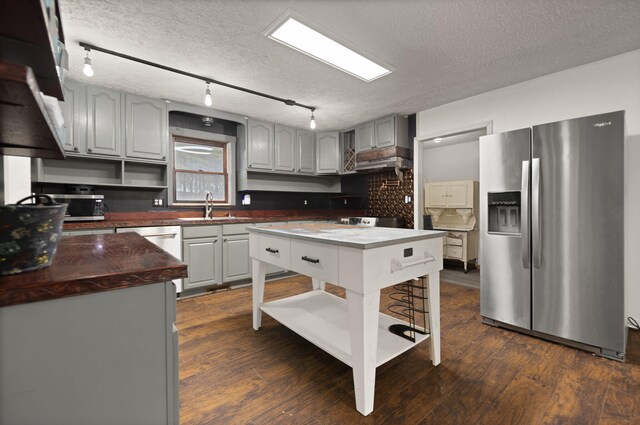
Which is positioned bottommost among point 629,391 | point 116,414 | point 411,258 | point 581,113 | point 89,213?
point 629,391

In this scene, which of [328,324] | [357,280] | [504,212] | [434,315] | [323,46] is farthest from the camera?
[504,212]

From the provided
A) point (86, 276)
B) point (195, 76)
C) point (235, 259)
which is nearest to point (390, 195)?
point (235, 259)

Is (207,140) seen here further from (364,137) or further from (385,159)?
(385,159)

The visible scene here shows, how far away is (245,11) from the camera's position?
1955mm

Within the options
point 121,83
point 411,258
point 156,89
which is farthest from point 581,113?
point 121,83

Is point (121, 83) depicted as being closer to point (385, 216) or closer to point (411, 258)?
point (411, 258)

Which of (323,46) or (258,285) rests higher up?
(323,46)

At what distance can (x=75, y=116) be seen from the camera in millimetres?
2936

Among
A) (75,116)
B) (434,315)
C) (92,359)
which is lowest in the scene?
(434,315)

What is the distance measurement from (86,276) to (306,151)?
444 centimetres

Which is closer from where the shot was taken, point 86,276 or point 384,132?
point 86,276

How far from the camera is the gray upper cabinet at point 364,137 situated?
450 cm

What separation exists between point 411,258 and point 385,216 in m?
3.19

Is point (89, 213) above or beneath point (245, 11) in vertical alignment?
beneath
